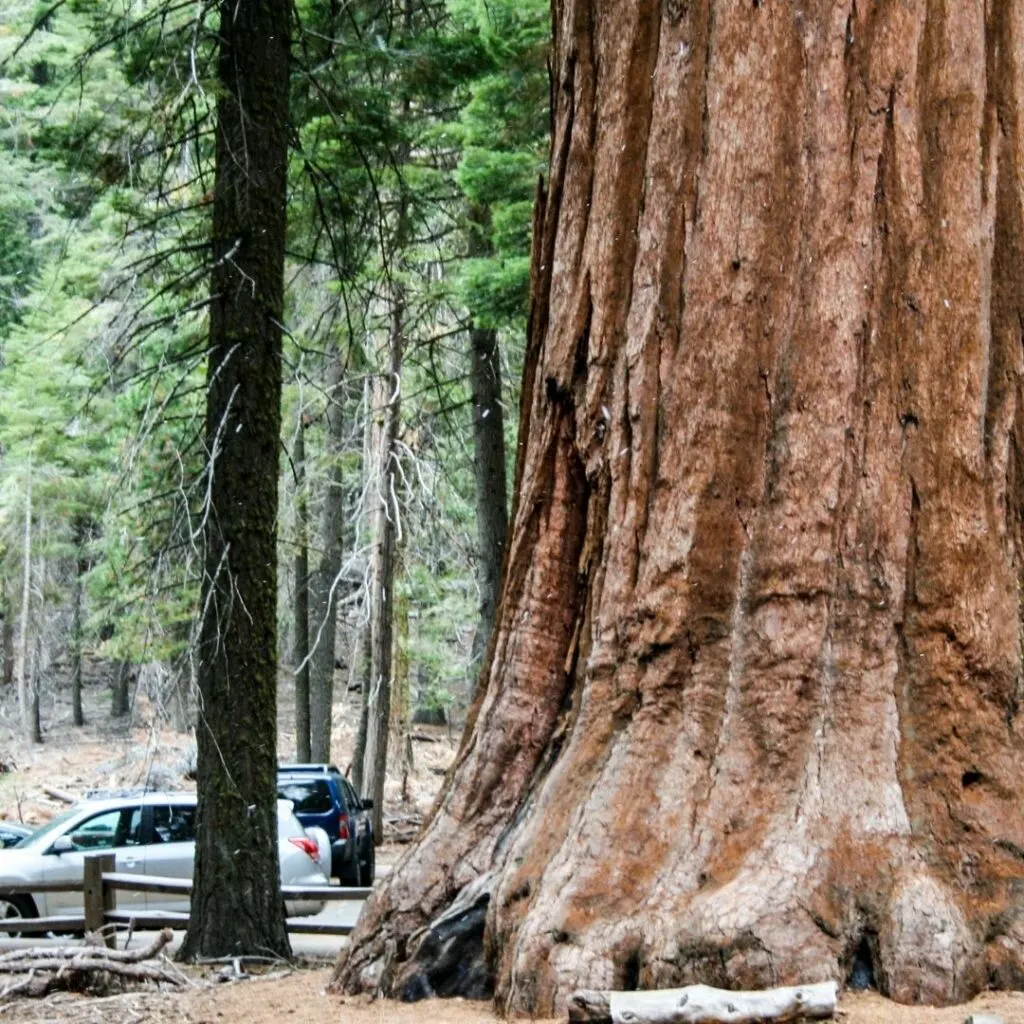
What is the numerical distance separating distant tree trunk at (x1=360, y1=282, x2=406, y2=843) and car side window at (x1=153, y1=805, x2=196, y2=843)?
5992mm

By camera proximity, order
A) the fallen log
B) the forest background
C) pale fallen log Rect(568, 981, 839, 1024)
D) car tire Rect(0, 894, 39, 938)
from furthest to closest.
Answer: car tire Rect(0, 894, 39, 938), the forest background, the fallen log, pale fallen log Rect(568, 981, 839, 1024)

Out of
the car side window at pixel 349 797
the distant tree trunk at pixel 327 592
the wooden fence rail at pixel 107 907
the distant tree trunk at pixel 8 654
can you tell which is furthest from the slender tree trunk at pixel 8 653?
the wooden fence rail at pixel 107 907

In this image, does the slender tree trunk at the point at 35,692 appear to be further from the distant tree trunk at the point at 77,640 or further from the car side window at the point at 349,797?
the car side window at the point at 349,797

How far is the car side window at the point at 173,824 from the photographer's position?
17422mm

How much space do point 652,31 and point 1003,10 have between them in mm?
1367

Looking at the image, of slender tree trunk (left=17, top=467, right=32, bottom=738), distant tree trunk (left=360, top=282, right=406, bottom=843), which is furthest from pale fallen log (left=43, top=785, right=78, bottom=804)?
slender tree trunk (left=17, top=467, right=32, bottom=738)

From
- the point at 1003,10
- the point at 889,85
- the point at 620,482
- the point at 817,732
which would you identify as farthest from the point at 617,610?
the point at 1003,10

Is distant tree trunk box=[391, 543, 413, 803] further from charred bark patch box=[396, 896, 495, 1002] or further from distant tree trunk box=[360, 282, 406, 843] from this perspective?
charred bark patch box=[396, 896, 495, 1002]

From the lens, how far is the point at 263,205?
36.2 feet

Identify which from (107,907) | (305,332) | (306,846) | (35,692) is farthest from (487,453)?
(35,692)

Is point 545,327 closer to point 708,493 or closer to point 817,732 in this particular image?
point 708,493

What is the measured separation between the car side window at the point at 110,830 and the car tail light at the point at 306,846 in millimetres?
1939

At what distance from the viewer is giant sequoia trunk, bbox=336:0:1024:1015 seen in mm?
4562

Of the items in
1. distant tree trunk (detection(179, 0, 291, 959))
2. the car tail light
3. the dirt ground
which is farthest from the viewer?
the car tail light
